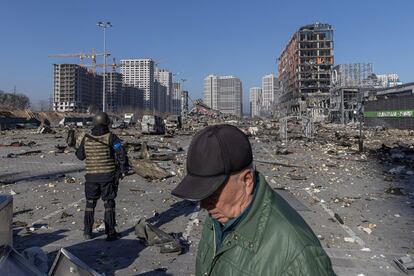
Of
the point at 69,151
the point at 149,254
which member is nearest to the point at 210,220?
the point at 149,254

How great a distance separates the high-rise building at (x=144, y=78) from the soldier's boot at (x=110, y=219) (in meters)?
148

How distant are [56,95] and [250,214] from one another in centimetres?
12008

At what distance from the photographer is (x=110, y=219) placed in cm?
667

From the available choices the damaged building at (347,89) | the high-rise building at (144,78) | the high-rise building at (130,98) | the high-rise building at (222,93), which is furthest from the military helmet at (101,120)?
the high-rise building at (222,93)

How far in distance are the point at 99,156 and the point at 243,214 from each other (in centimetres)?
529

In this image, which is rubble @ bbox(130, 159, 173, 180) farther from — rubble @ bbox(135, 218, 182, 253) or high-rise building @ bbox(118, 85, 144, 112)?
high-rise building @ bbox(118, 85, 144, 112)

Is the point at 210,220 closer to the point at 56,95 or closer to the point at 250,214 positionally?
the point at 250,214

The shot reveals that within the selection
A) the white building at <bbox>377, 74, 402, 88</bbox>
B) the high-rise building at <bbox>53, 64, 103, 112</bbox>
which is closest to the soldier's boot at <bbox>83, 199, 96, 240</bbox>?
the white building at <bbox>377, 74, 402, 88</bbox>

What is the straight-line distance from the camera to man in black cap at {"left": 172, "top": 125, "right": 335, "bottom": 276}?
1505 mm

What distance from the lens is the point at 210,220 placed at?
191 cm

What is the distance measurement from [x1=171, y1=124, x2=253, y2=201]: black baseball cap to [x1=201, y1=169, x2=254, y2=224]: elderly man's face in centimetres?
4

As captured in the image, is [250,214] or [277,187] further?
[277,187]

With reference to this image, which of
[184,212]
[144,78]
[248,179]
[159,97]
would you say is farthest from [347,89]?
[159,97]

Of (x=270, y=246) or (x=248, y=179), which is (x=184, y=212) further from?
(x=270, y=246)
